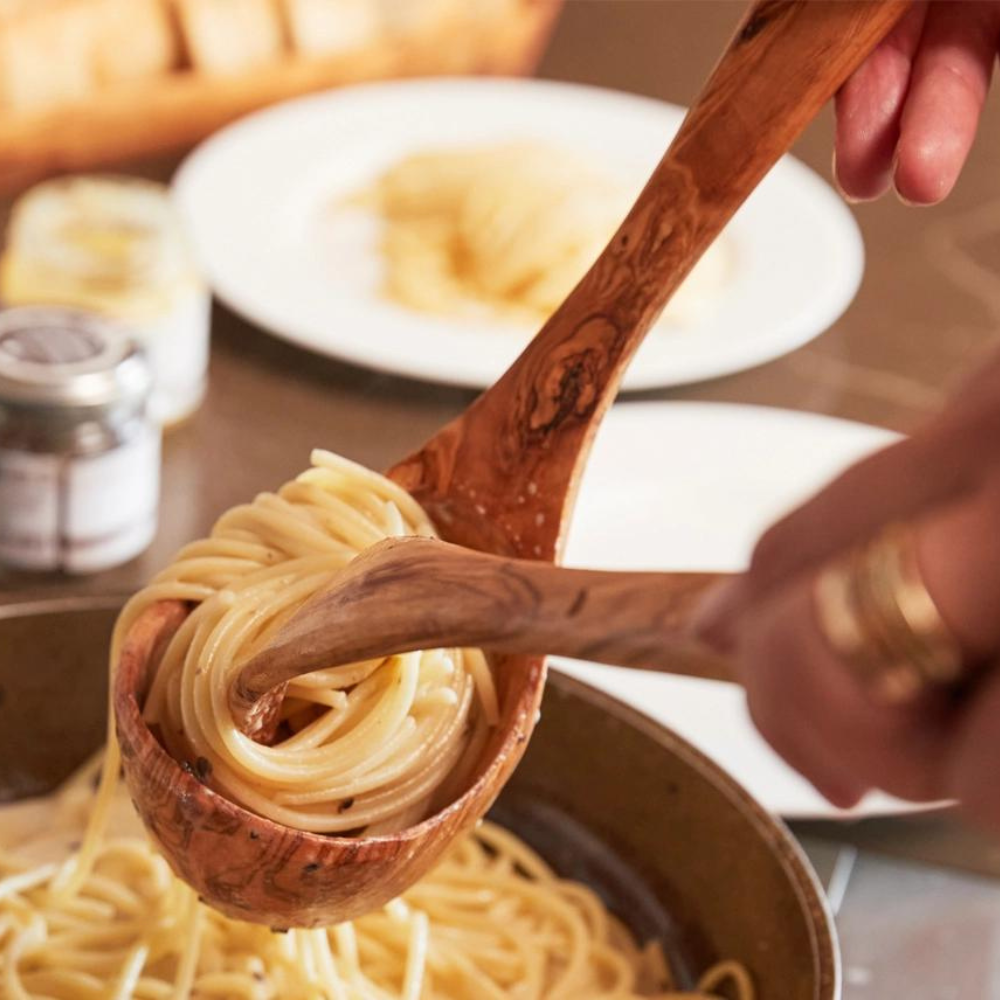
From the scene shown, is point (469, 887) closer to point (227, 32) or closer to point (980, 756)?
point (980, 756)

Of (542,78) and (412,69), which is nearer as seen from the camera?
(412,69)

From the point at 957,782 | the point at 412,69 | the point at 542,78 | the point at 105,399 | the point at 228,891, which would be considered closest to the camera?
the point at 957,782

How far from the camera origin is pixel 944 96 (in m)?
1.22

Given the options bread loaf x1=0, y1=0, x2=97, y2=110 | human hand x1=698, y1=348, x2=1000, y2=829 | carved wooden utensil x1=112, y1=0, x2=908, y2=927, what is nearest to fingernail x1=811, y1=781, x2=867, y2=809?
human hand x1=698, y1=348, x2=1000, y2=829

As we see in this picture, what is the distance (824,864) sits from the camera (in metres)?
1.38

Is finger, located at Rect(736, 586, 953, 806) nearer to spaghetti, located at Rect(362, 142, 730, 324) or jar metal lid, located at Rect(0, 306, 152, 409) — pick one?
jar metal lid, located at Rect(0, 306, 152, 409)

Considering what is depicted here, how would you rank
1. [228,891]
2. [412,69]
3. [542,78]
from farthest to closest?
[542,78], [412,69], [228,891]

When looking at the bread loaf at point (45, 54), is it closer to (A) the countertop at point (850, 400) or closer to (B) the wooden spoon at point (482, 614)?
(A) the countertop at point (850, 400)

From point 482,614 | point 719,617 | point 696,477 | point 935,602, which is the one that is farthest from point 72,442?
point 935,602

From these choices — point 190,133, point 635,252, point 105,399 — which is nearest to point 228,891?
point 635,252

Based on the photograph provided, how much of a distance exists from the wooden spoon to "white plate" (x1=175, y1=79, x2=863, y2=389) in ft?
3.18

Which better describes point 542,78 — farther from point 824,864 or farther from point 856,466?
point 856,466

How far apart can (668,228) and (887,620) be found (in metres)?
0.60

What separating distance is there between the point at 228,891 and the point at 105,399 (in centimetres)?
65
